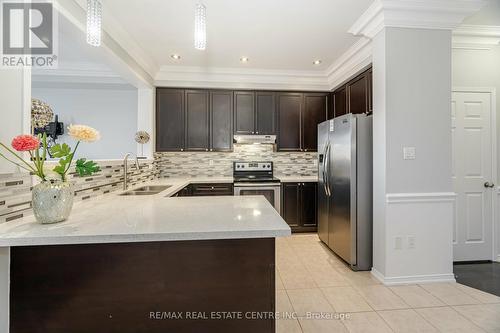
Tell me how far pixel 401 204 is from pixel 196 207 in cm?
198

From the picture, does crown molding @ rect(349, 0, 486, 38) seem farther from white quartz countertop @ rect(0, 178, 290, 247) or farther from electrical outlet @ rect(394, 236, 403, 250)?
white quartz countertop @ rect(0, 178, 290, 247)

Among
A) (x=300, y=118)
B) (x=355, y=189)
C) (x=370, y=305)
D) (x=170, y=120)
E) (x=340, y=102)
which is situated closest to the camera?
(x=370, y=305)

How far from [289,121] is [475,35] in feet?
8.26

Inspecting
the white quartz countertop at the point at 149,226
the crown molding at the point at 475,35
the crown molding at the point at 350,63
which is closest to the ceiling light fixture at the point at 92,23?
the white quartz countertop at the point at 149,226

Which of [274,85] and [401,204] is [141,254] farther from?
[274,85]

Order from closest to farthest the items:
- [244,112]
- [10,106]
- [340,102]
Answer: [10,106] < [340,102] < [244,112]

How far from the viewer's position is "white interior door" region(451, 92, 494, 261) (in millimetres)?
3018

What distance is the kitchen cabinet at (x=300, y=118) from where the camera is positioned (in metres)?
→ 4.36

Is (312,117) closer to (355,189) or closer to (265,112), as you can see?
(265,112)

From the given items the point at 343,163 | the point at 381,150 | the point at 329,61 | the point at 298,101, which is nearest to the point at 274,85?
the point at 298,101

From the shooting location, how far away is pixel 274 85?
4250 mm

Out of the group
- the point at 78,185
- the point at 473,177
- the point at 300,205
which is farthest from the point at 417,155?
the point at 78,185

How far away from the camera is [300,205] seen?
162 inches

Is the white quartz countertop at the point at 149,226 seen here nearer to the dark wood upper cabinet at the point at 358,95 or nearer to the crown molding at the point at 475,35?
the dark wood upper cabinet at the point at 358,95
